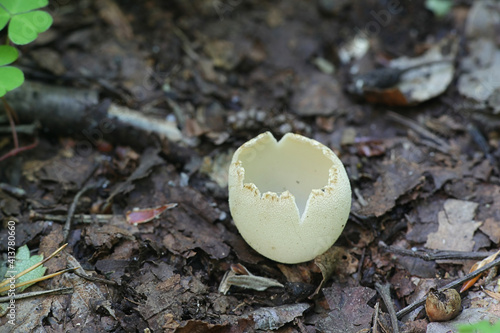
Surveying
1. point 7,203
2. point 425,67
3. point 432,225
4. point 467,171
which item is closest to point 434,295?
point 432,225

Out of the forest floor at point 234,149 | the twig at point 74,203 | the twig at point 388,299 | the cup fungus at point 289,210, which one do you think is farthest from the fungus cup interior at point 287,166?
the twig at point 74,203

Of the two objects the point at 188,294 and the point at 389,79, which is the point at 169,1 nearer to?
the point at 389,79

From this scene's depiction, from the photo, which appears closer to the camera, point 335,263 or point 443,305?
point 443,305

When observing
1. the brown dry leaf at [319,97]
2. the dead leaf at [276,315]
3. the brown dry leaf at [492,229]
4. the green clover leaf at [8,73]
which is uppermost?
the green clover leaf at [8,73]

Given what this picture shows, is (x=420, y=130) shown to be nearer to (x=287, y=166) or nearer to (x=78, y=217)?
(x=287, y=166)

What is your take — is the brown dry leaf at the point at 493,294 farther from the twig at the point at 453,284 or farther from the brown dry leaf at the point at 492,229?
the brown dry leaf at the point at 492,229

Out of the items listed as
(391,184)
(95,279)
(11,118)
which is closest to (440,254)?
(391,184)

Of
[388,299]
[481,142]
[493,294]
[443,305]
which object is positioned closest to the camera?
[443,305]
